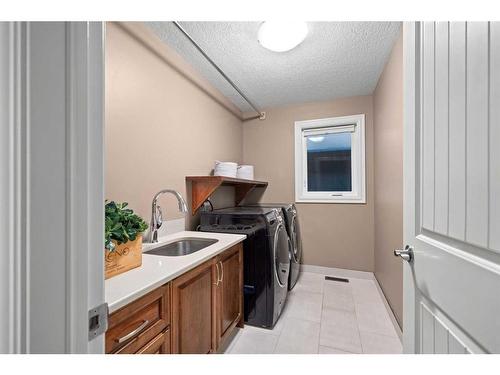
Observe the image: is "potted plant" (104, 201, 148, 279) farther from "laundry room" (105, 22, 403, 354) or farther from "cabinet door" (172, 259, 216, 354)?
"cabinet door" (172, 259, 216, 354)

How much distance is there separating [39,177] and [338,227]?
3.00 m

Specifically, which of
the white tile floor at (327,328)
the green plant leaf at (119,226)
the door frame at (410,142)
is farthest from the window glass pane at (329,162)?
the green plant leaf at (119,226)

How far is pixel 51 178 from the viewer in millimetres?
424

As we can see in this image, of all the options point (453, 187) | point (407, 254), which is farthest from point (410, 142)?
point (407, 254)

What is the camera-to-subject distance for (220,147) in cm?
267

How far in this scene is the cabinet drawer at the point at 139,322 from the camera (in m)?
0.81

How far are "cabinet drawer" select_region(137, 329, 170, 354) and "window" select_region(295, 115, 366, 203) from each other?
237 centimetres

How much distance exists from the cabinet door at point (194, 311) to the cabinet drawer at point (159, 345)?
0.04 meters

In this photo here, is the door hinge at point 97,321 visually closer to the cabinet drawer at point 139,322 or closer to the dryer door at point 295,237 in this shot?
the cabinet drawer at point 139,322

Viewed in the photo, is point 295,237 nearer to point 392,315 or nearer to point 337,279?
point 337,279

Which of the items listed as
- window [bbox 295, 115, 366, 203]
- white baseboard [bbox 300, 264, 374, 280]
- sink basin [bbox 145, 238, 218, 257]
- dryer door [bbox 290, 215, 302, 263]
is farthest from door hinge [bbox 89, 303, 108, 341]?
white baseboard [bbox 300, 264, 374, 280]

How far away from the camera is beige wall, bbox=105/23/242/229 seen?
4.60 feet
